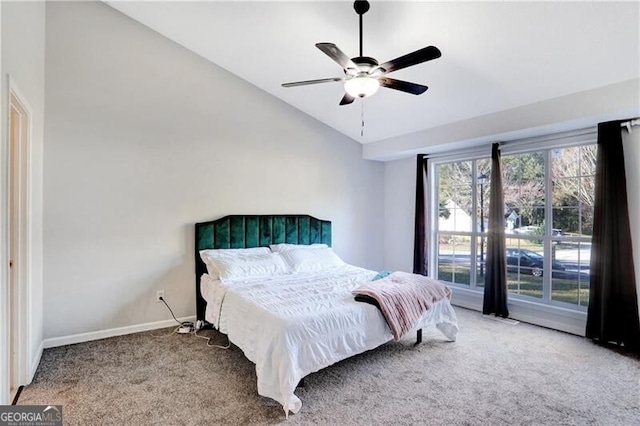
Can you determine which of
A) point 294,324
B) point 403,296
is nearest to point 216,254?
point 294,324

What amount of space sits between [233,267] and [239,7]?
2.60m

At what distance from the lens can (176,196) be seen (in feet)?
12.9

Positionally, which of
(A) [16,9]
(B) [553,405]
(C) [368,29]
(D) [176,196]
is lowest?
(B) [553,405]

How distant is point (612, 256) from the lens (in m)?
3.36

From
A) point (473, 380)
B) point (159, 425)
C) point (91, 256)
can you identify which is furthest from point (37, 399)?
point (473, 380)

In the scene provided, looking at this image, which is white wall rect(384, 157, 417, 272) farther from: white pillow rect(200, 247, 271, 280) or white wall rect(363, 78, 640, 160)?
white pillow rect(200, 247, 271, 280)

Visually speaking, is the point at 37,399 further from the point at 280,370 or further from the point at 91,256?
the point at 280,370

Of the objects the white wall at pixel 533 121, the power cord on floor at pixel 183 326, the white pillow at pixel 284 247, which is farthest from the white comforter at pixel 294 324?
the white wall at pixel 533 121

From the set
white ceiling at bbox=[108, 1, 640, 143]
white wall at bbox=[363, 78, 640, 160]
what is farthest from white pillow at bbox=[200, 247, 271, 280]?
white wall at bbox=[363, 78, 640, 160]

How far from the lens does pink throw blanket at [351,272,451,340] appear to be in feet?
9.24

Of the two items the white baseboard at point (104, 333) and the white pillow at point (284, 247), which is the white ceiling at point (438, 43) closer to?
the white pillow at point (284, 247)

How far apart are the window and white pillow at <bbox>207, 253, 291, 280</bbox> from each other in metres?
2.72

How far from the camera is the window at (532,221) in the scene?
3861 mm

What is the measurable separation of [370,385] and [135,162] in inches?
129
